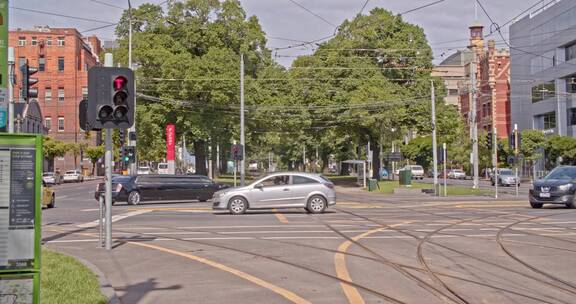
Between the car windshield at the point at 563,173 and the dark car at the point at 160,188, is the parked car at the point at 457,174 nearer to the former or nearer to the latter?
the dark car at the point at 160,188

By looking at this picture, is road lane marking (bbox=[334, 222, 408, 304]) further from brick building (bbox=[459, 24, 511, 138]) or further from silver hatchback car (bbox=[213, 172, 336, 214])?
brick building (bbox=[459, 24, 511, 138])

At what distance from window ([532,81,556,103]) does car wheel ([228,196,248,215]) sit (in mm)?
54586

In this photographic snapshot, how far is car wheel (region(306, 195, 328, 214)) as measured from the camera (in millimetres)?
24078

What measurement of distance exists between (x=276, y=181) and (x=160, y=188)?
10.5 metres

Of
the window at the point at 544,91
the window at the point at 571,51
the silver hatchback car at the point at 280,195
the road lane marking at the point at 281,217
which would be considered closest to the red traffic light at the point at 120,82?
the road lane marking at the point at 281,217

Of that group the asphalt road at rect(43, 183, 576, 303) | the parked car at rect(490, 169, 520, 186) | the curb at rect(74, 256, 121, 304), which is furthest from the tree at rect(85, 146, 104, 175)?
the curb at rect(74, 256, 121, 304)

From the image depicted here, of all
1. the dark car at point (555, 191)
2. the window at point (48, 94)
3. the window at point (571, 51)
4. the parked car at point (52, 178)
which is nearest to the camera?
the dark car at point (555, 191)

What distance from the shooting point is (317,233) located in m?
16.7

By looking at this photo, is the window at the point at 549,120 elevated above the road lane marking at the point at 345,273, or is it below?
above

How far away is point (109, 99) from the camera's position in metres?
13.1

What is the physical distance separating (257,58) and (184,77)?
7.47m

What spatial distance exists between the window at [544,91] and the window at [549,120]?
201 centimetres

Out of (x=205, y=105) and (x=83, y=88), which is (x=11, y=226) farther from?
(x=83, y=88)

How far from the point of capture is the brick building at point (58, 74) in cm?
9319
